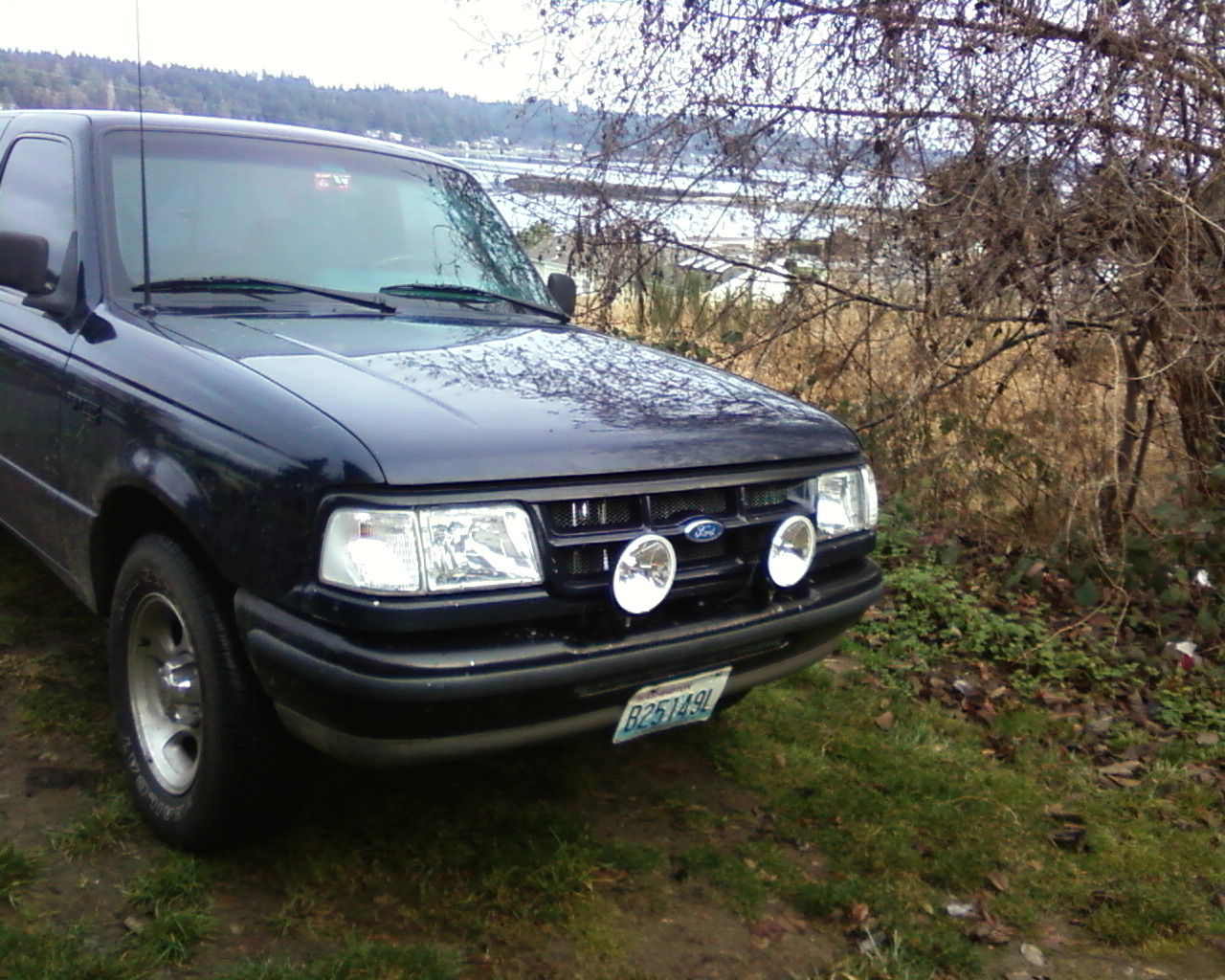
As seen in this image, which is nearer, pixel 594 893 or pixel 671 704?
pixel 671 704

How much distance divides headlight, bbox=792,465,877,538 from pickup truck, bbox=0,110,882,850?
0.01m

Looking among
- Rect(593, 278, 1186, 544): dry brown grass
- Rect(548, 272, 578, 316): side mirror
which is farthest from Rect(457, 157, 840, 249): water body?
Rect(548, 272, 578, 316): side mirror

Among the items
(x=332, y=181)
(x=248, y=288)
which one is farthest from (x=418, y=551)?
(x=332, y=181)

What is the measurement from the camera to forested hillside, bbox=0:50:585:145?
3996 mm

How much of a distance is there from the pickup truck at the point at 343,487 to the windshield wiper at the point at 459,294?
0.02 metres

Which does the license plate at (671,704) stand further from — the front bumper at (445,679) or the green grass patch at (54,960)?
the green grass patch at (54,960)

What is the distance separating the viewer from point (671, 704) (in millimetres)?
2816

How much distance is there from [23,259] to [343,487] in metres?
1.65

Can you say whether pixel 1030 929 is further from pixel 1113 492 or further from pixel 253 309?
pixel 1113 492

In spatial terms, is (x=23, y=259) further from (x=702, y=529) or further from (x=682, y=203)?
(x=682, y=203)

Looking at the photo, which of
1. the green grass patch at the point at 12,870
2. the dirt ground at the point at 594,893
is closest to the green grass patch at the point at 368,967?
the dirt ground at the point at 594,893

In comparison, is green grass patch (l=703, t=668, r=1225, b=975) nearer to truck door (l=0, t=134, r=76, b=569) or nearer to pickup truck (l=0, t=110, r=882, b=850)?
pickup truck (l=0, t=110, r=882, b=850)

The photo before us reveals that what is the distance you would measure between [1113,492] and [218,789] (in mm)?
4607

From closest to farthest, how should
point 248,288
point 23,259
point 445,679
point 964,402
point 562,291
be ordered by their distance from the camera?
point 445,679 → point 23,259 → point 248,288 → point 562,291 → point 964,402
